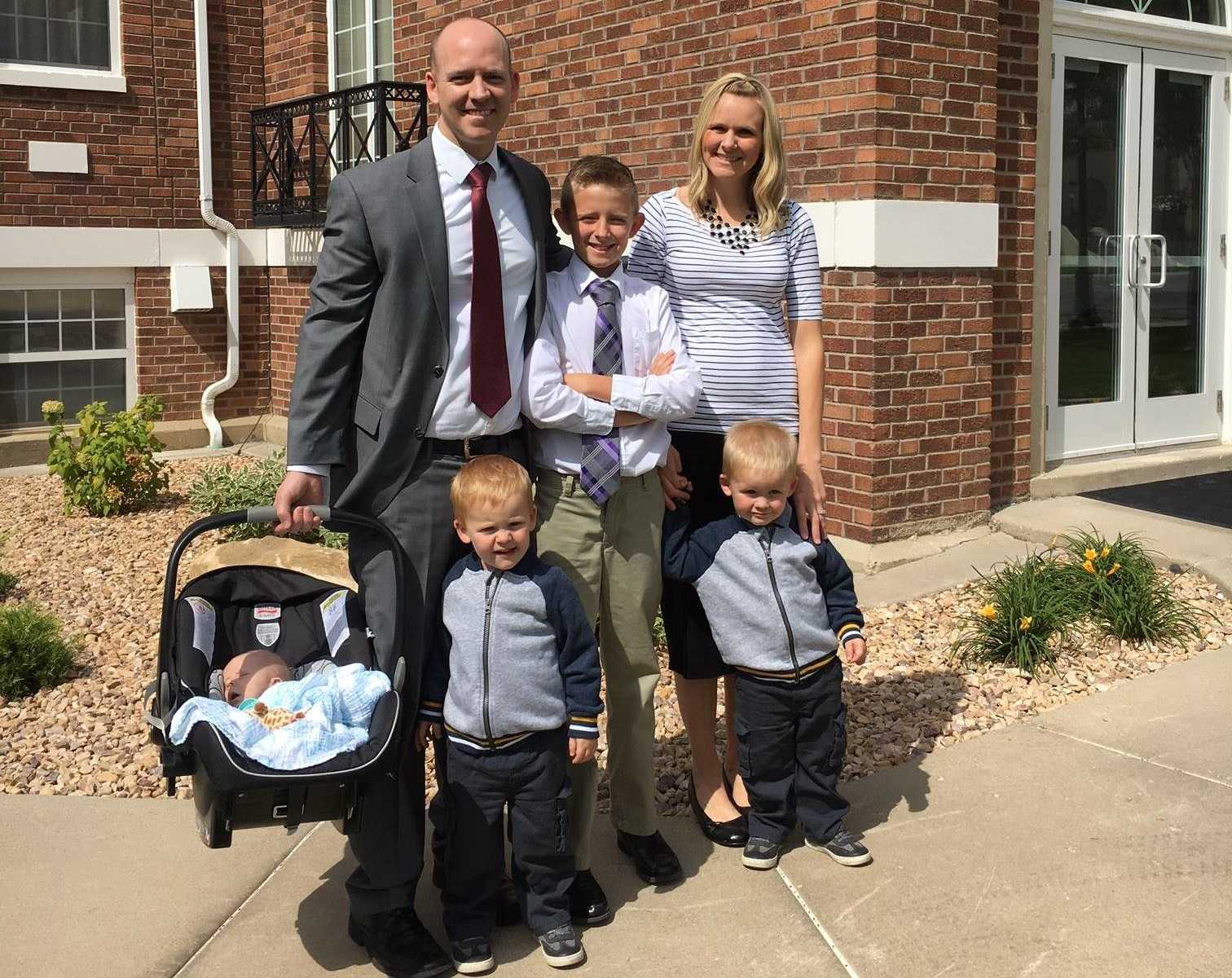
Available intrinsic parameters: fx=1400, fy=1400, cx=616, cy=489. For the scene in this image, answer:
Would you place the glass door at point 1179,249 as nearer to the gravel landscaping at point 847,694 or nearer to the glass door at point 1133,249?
the glass door at point 1133,249

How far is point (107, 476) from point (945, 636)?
5411mm

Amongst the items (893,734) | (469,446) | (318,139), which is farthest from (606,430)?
(318,139)

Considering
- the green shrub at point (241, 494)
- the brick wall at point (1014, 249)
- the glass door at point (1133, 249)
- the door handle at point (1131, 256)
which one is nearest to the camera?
the brick wall at point (1014, 249)

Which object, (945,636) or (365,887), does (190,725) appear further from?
(945,636)

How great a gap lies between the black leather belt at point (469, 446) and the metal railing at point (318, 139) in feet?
22.7

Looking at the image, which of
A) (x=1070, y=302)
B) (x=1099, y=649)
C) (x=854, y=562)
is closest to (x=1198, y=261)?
(x=1070, y=302)

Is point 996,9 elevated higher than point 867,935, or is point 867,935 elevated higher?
point 996,9

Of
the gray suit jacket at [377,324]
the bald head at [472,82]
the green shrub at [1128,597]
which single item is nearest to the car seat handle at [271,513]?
the gray suit jacket at [377,324]

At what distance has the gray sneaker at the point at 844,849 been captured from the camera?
3.85 m

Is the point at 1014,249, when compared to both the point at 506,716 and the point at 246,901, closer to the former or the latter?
the point at 506,716

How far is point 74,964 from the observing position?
345cm

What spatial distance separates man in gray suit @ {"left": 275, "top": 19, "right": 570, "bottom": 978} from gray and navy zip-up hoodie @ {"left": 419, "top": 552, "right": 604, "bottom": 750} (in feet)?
0.29

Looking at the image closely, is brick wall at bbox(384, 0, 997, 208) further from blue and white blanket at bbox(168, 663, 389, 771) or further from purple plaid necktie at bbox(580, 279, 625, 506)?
blue and white blanket at bbox(168, 663, 389, 771)

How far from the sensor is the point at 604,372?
358 cm
